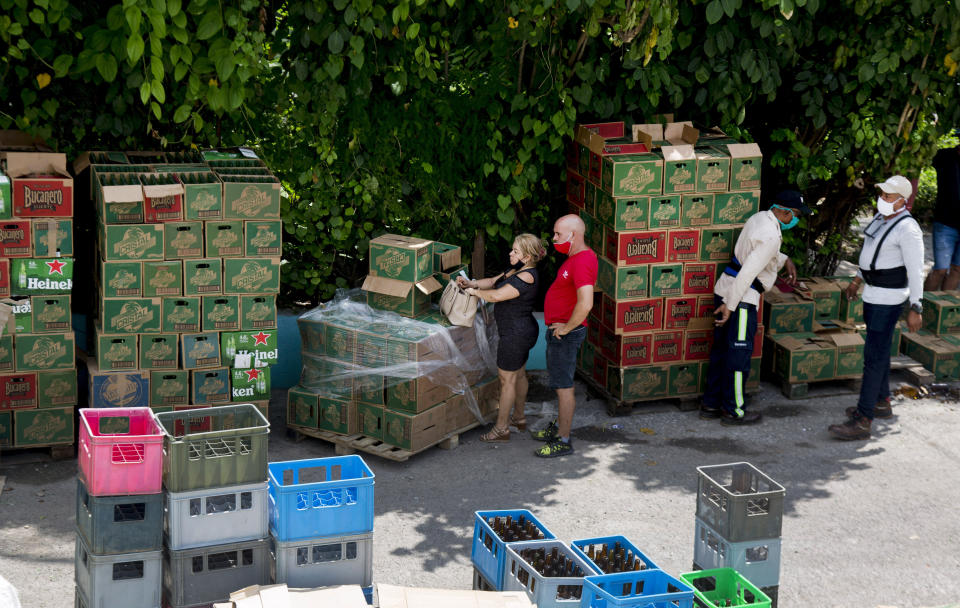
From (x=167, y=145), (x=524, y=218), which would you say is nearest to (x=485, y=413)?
(x=524, y=218)

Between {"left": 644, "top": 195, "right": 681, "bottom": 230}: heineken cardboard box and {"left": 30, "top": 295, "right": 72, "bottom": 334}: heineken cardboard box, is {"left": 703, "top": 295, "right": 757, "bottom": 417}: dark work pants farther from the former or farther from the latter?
{"left": 30, "top": 295, "right": 72, "bottom": 334}: heineken cardboard box

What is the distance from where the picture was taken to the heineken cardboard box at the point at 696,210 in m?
10.0

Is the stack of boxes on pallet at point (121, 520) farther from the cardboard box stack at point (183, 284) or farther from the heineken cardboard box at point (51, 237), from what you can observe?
the heineken cardboard box at point (51, 237)

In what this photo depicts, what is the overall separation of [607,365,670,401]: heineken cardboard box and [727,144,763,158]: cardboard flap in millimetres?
1959

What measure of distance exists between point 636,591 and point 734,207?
5.06m

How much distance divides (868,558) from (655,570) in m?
2.69

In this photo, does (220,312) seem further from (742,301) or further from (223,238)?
(742,301)

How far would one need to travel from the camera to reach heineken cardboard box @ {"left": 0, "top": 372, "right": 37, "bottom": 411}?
8.80 meters

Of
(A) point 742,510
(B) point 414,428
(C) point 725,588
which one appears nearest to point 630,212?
(B) point 414,428

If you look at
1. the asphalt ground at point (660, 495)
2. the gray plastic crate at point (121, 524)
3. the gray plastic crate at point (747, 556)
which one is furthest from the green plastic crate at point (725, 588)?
the gray plastic crate at point (121, 524)

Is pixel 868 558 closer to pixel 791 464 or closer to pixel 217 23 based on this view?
pixel 791 464

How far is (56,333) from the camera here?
8805 mm

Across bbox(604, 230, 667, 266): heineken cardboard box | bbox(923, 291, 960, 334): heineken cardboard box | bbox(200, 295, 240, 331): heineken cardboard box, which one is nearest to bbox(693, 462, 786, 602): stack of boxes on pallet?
bbox(604, 230, 667, 266): heineken cardboard box

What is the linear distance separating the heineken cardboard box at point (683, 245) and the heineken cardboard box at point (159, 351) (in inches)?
165
